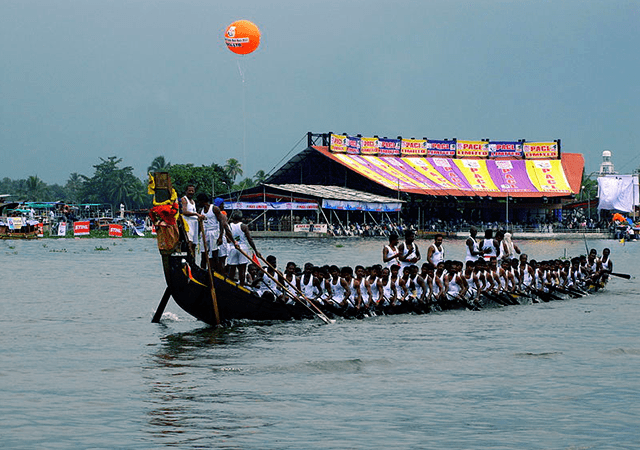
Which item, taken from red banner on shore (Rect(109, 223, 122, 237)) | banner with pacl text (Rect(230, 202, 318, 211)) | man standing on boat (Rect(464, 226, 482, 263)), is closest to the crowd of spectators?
banner with pacl text (Rect(230, 202, 318, 211))

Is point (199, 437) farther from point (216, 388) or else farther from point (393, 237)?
point (393, 237)

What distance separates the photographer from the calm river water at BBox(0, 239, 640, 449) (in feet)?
35.9

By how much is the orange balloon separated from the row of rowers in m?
16.4

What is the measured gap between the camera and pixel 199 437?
1073 centimetres

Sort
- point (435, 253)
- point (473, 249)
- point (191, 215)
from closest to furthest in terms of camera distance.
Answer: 1. point (191, 215)
2. point (435, 253)
3. point (473, 249)

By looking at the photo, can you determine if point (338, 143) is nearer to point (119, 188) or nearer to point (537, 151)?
point (537, 151)

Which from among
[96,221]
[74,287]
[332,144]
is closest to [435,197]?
[332,144]

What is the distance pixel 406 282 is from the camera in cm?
2092

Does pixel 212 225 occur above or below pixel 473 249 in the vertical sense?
above

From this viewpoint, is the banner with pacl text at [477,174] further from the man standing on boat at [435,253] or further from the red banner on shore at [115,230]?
the man standing on boat at [435,253]

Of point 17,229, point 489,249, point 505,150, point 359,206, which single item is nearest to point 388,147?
point 505,150

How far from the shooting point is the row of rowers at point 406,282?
19312 mm

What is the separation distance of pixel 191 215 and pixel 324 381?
4.28 metres

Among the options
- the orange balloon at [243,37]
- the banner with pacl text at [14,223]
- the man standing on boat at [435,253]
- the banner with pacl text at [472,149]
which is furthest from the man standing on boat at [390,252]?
the banner with pacl text at [472,149]
